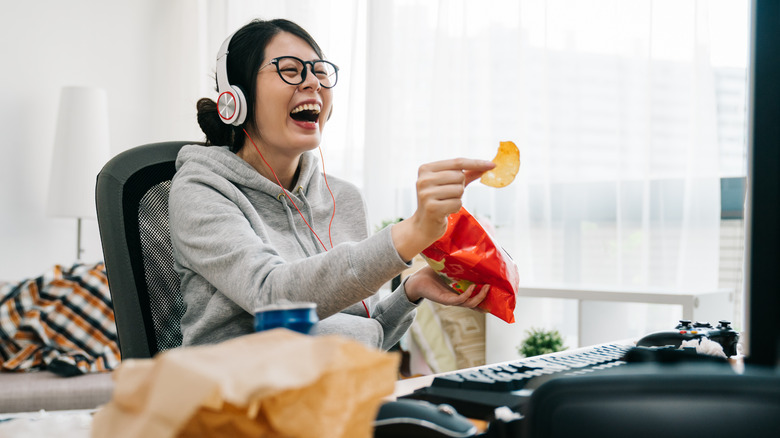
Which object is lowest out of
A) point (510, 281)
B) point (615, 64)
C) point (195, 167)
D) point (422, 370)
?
point (422, 370)

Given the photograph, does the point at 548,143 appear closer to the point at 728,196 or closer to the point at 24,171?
the point at 728,196

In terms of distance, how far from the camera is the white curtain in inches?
92.1

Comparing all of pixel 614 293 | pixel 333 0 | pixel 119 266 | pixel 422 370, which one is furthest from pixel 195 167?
pixel 333 0

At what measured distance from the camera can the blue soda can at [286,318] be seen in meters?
0.51

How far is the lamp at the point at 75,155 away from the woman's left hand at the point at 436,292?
7.70 feet

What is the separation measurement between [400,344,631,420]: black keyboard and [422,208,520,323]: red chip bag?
0.60ft

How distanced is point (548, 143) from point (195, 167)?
1.83 m

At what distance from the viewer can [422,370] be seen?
8.38ft

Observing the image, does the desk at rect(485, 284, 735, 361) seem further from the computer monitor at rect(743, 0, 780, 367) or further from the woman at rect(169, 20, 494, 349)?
the computer monitor at rect(743, 0, 780, 367)

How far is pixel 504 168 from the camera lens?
91 centimetres

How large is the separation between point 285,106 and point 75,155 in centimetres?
222

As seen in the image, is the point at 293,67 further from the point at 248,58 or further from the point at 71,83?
the point at 71,83

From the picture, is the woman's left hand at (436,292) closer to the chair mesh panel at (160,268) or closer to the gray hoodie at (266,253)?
the gray hoodie at (266,253)

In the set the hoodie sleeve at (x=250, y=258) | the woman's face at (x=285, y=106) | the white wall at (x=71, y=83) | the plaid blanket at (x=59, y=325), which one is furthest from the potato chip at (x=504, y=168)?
the white wall at (x=71, y=83)
